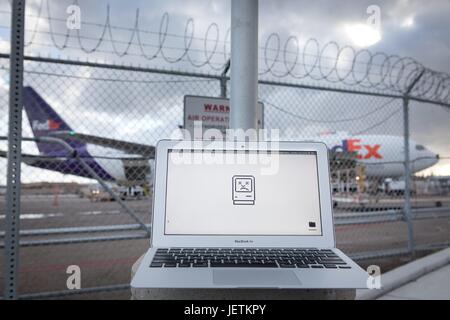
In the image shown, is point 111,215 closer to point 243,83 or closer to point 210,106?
point 210,106

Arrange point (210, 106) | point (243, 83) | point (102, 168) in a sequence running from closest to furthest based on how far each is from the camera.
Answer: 1. point (243, 83)
2. point (210, 106)
3. point (102, 168)

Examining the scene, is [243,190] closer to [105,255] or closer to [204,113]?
[204,113]

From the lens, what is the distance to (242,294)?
107 centimetres

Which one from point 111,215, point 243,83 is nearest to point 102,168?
point 111,215

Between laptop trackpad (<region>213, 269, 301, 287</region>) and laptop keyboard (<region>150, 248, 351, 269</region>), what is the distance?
5cm

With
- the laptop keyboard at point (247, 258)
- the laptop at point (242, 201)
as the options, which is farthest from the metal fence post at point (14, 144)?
the laptop keyboard at point (247, 258)

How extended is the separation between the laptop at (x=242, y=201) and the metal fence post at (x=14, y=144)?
1438 millimetres

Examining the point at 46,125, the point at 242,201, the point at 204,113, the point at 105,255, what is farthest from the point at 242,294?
the point at 46,125

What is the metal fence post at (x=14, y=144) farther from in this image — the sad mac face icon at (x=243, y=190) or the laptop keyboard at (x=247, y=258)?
the sad mac face icon at (x=243, y=190)

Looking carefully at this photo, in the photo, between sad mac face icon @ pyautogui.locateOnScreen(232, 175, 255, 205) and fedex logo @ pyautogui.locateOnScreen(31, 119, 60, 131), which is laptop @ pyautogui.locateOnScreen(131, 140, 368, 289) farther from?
fedex logo @ pyautogui.locateOnScreen(31, 119, 60, 131)

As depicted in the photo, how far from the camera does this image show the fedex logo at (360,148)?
68.0 ft
